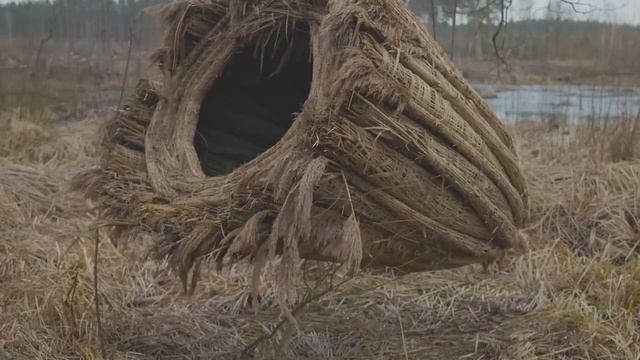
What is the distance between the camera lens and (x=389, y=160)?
6.00ft

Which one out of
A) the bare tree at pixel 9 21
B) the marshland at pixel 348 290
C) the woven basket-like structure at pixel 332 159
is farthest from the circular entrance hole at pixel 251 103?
the bare tree at pixel 9 21

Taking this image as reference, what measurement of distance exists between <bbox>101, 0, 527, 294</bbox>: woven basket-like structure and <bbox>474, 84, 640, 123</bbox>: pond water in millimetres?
4498

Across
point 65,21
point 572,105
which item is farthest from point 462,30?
point 65,21

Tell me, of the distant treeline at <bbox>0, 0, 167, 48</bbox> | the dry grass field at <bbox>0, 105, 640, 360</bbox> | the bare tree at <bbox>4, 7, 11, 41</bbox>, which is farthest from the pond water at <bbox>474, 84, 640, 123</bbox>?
the bare tree at <bbox>4, 7, 11, 41</bbox>

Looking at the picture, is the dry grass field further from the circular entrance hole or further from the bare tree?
the bare tree

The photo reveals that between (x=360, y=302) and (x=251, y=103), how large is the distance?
1.18 meters

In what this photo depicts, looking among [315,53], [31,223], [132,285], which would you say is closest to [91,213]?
[31,223]

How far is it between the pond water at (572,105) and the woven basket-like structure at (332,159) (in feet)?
14.8

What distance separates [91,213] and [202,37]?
3.46 m

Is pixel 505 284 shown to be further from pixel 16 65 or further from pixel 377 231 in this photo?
pixel 16 65

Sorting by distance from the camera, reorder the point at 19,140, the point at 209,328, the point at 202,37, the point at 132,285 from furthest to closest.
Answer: the point at 19,140 < the point at 132,285 < the point at 209,328 < the point at 202,37

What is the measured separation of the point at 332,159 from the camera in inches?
69.4

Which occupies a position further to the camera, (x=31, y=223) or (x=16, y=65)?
(x=16, y=65)

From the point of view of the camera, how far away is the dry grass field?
9.33 feet
